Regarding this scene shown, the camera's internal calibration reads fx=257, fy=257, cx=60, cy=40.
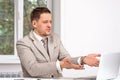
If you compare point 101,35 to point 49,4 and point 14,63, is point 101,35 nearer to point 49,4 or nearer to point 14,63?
point 49,4

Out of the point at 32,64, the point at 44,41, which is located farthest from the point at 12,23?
the point at 32,64

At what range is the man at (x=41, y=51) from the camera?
66.4 inches

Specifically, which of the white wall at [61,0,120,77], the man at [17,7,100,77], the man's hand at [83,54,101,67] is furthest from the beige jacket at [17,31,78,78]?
the white wall at [61,0,120,77]

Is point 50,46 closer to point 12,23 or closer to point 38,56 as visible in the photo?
point 38,56

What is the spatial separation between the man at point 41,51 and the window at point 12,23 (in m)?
1.48

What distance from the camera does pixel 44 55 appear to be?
187 centimetres

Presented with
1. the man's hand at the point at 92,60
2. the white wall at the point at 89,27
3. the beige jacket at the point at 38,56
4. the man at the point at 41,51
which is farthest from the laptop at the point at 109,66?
the white wall at the point at 89,27

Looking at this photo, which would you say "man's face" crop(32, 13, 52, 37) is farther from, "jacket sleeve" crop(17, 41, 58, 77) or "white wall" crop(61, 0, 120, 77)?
"white wall" crop(61, 0, 120, 77)

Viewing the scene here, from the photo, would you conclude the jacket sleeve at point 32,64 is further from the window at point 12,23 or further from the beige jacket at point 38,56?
the window at point 12,23

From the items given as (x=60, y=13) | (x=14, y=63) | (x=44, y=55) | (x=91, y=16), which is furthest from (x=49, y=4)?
(x=44, y=55)

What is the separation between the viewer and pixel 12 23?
3.47 m

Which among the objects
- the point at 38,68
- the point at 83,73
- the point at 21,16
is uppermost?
the point at 21,16

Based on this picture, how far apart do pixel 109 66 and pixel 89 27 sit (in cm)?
173

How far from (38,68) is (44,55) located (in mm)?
196
